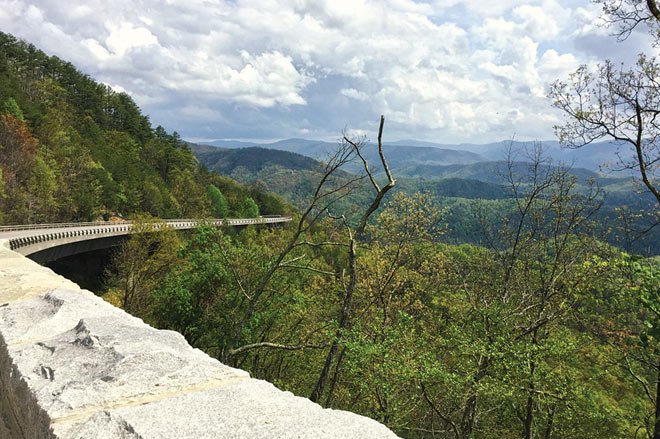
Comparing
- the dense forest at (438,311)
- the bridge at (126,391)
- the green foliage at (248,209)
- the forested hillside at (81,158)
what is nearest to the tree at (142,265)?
the dense forest at (438,311)

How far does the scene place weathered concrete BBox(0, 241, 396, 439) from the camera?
70.1 inches

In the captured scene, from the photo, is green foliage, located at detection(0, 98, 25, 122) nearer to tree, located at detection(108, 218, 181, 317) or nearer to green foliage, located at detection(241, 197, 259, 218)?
tree, located at detection(108, 218, 181, 317)

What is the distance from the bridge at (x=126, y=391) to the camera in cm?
178

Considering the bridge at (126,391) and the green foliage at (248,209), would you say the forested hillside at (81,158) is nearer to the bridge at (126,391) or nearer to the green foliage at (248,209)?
the green foliage at (248,209)

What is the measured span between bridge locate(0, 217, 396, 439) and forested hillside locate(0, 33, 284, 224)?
170 ft

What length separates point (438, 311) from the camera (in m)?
21.0

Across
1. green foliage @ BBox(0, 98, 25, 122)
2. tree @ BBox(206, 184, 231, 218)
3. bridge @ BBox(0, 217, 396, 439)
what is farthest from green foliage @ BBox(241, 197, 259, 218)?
bridge @ BBox(0, 217, 396, 439)

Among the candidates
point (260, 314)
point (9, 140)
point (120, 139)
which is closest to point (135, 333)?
point (260, 314)

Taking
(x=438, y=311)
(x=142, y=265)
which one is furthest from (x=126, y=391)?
(x=142, y=265)

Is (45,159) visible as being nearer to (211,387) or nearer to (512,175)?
(512,175)

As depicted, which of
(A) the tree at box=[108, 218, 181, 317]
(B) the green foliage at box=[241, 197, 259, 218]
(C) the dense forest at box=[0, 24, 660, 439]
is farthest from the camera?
(B) the green foliage at box=[241, 197, 259, 218]

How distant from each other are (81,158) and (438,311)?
6529cm

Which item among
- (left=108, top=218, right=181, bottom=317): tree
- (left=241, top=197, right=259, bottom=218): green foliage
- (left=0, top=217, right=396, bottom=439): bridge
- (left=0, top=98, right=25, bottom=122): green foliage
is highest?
(left=0, top=98, right=25, bottom=122): green foliage

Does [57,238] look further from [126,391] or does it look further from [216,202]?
A: [216,202]
